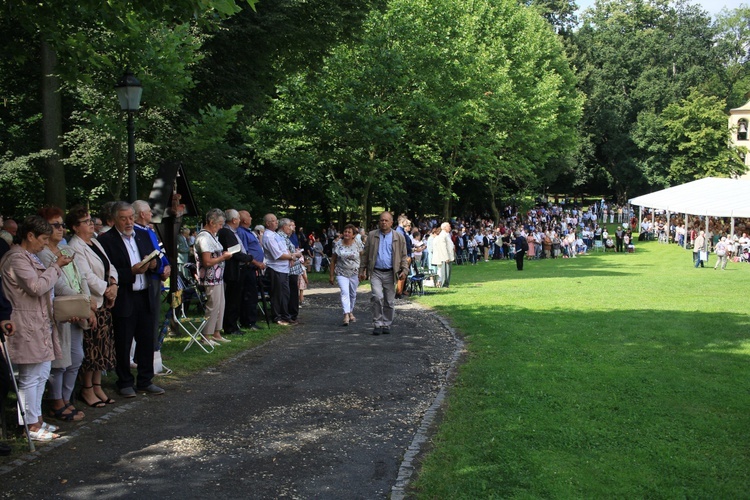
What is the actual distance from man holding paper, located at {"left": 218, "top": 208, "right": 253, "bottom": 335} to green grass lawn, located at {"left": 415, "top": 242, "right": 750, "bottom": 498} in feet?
12.3

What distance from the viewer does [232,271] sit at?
40.0 ft

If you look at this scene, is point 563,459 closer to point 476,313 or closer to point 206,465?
point 206,465

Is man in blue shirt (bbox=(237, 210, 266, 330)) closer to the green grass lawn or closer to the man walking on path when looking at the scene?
the man walking on path

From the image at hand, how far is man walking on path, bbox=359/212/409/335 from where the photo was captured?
490 inches

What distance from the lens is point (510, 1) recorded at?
48062 mm

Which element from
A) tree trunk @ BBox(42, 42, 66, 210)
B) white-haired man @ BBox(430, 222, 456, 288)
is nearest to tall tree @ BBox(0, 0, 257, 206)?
tree trunk @ BBox(42, 42, 66, 210)

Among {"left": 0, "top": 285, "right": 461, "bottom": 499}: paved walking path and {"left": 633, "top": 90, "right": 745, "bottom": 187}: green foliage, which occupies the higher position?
{"left": 633, "top": 90, "right": 745, "bottom": 187}: green foliage

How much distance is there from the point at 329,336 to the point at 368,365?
2.48 m

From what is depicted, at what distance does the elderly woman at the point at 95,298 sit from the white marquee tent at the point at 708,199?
115 feet

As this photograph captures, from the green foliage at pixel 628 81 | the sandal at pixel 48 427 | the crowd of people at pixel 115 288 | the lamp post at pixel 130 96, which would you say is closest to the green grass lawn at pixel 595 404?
the crowd of people at pixel 115 288

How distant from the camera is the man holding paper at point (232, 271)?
11820mm

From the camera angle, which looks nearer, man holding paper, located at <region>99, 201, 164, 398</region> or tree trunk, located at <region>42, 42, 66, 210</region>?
man holding paper, located at <region>99, 201, 164, 398</region>

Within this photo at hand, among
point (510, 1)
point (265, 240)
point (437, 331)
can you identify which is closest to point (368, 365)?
point (437, 331)

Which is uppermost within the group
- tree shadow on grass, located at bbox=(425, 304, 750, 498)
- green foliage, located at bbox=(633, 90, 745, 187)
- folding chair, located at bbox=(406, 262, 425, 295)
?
green foliage, located at bbox=(633, 90, 745, 187)
